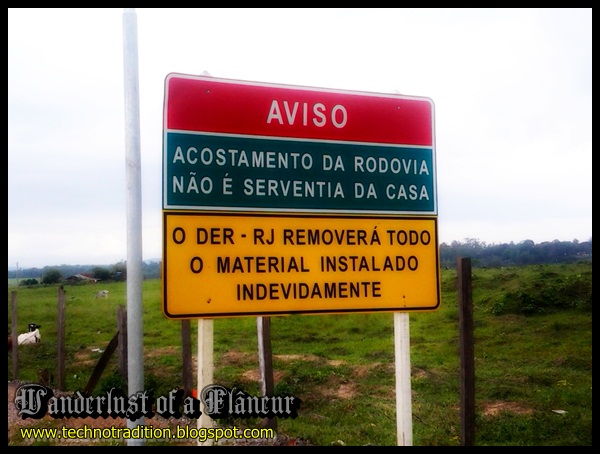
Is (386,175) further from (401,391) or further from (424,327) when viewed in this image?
(424,327)

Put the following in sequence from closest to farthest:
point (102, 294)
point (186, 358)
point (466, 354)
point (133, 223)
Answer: point (133, 223) < point (466, 354) < point (186, 358) < point (102, 294)

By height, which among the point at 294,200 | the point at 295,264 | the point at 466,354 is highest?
the point at 294,200

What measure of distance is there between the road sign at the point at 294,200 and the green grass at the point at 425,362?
11.8 feet

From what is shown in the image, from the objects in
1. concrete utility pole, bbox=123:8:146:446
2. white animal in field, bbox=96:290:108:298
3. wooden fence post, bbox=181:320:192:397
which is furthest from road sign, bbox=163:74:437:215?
white animal in field, bbox=96:290:108:298

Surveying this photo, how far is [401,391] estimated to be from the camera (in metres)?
3.53

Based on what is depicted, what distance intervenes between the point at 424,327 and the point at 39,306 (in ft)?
58.7

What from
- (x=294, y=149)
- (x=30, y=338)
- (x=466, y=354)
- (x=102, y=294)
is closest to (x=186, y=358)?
(x=466, y=354)

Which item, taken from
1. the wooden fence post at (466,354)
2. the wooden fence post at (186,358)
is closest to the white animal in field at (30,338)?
the wooden fence post at (186,358)

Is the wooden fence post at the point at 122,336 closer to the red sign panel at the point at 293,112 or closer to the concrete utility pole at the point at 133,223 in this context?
the concrete utility pole at the point at 133,223

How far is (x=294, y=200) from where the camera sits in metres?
3.45

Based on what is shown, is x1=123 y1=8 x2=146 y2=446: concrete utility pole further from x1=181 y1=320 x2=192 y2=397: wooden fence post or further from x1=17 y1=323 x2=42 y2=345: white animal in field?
x1=17 y1=323 x2=42 y2=345: white animal in field

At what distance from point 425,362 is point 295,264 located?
827 cm

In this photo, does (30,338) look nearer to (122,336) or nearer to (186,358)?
(122,336)

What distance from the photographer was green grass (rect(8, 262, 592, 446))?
6758 mm
